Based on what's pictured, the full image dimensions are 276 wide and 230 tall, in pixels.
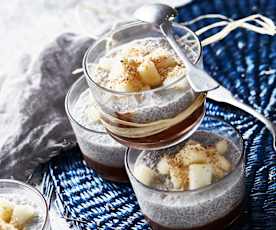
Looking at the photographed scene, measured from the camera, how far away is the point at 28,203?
1446 mm

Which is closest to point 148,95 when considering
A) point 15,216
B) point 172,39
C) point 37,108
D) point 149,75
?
point 149,75

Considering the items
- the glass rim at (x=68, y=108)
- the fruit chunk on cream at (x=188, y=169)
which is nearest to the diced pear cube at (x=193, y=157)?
the fruit chunk on cream at (x=188, y=169)

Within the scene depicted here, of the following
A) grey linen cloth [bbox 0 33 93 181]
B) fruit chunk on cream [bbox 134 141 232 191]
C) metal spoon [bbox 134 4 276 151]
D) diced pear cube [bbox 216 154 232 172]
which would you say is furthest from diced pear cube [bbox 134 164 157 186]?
grey linen cloth [bbox 0 33 93 181]

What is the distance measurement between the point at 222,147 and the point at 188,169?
0.40 ft

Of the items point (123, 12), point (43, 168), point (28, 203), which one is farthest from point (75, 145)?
point (123, 12)

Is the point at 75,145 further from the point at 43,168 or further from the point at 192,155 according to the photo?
the point at 192,155

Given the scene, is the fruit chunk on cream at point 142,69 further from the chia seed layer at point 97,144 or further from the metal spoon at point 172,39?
the chia seed layer at point 97,144

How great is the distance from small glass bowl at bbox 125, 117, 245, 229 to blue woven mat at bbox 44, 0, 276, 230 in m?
0.08

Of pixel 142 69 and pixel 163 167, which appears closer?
pixel 142 69

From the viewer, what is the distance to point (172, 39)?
1.36 metres

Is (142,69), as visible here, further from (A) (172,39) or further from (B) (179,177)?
(B) (179,177)

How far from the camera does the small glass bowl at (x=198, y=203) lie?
133cm

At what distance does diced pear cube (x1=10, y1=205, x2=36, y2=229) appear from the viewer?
1377mm

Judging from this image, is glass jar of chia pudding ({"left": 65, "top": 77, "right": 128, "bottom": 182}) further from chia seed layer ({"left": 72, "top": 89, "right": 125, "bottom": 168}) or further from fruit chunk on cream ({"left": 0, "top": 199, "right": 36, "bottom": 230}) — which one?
fruit chunk on cream ({"left": 0, "top": 199, "right": 36, "bottom": 230})
